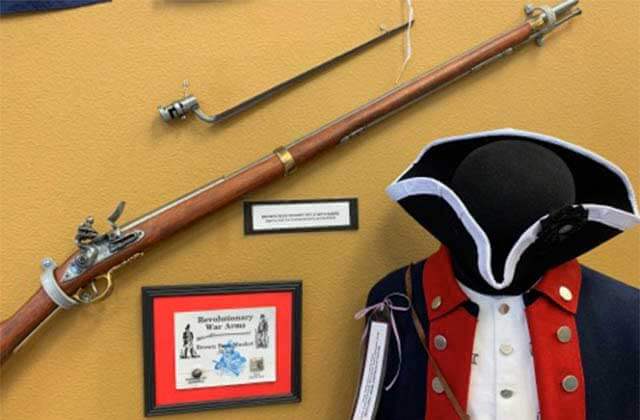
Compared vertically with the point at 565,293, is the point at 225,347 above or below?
below

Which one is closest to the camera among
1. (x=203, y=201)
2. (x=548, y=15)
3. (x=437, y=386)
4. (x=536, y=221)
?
(x=536, y=221)

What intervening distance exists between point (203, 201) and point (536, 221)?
0.52 m

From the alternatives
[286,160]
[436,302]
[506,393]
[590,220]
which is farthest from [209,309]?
[590,220]

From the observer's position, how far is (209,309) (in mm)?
1003

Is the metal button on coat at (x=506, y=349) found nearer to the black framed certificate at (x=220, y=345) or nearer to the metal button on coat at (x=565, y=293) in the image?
the metal button on coat at (x=565, y=293)

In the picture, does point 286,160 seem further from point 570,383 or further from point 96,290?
point 570,383

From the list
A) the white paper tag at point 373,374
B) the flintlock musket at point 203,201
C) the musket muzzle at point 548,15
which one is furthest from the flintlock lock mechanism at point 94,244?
the musket muzzle at point 548,15

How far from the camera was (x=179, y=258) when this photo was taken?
0.99 meters

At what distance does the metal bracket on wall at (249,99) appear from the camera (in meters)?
0.93

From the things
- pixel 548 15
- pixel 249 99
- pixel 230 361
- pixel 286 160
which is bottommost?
pixel 230 361

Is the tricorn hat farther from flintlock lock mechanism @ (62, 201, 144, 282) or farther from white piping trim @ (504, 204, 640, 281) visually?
flintlock lock mechanism @ (62, 201, 144, 282)

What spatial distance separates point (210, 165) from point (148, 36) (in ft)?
0.79

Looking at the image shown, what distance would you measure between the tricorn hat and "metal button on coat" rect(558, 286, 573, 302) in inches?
2.1

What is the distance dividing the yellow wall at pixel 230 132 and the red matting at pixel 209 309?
35 mm
